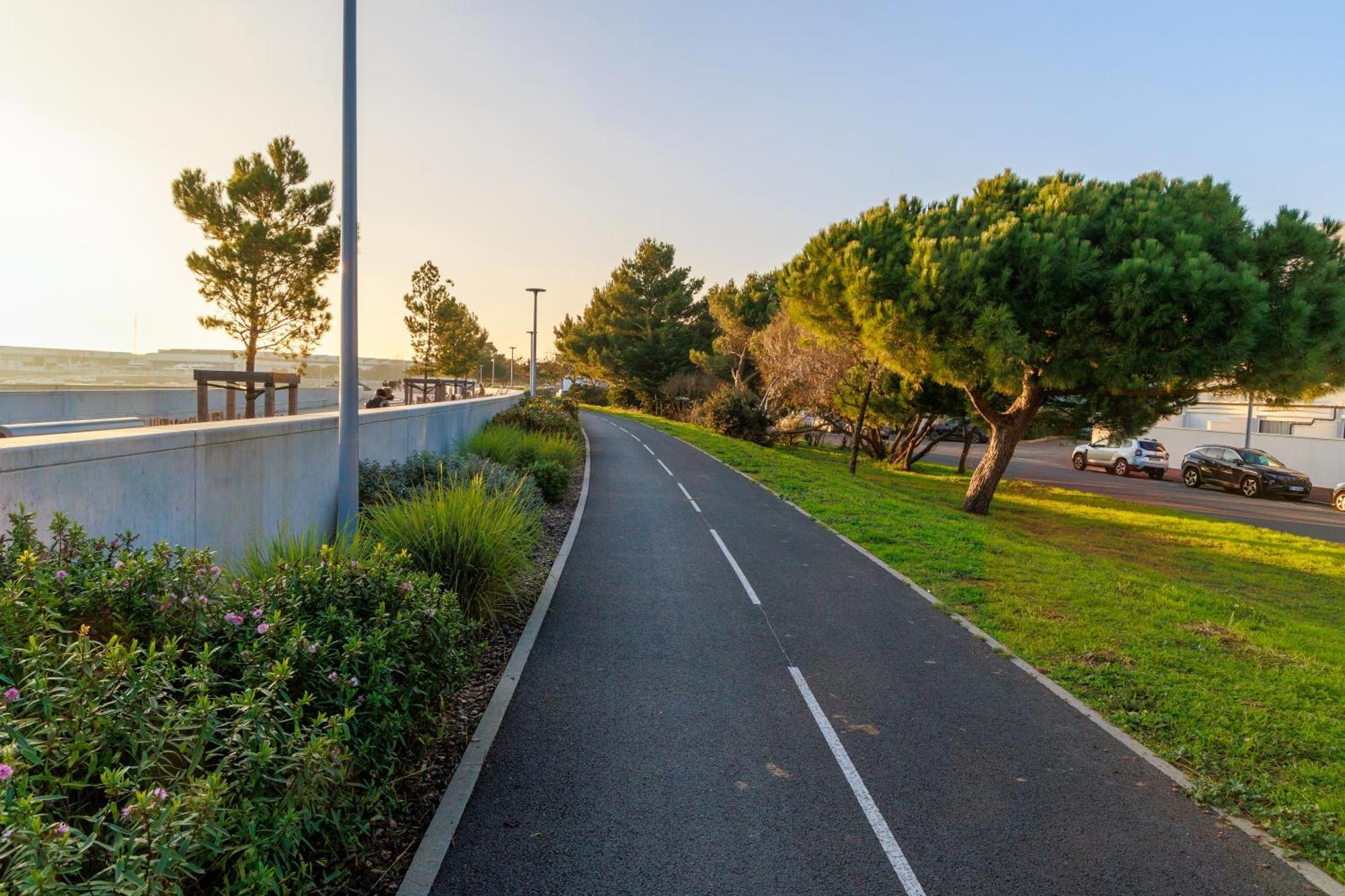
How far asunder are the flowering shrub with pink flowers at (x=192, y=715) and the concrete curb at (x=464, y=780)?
310 millimetres

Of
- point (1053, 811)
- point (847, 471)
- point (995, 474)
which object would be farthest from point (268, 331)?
point (1053, 811)

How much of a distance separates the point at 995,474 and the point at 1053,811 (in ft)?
49.7

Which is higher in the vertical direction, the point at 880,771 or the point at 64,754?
the point at 64,754

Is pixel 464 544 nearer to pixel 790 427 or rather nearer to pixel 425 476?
pixel 425 476

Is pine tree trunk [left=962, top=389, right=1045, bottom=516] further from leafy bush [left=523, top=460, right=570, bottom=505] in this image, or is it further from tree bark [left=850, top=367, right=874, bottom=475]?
leafy bush [left=523, top=460, right=570, bottom=505]

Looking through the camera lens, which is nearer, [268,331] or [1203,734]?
[1203,734]

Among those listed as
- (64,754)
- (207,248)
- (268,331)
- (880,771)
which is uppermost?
(207,248)

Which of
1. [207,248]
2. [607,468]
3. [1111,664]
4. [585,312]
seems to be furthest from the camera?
[585,312]

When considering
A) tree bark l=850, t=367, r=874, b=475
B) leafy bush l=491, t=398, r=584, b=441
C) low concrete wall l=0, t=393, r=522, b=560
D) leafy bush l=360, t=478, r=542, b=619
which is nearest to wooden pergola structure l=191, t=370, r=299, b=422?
low concrete wall l=0, t=393, r=522, b=560

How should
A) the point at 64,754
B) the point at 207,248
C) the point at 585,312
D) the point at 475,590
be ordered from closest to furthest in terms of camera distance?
the point at 64,754
the point at 475,590
the point at 207,248
the point at 585,312

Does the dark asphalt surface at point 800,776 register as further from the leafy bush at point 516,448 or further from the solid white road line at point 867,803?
the leafy bush at point 516,448

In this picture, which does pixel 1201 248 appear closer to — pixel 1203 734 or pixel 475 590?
pixel 1203 734

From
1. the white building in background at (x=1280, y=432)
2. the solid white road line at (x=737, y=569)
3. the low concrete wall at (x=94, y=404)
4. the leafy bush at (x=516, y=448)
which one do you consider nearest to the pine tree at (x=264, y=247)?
the low concrete wall at (x=94, y=404)

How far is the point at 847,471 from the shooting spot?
26.7 m
